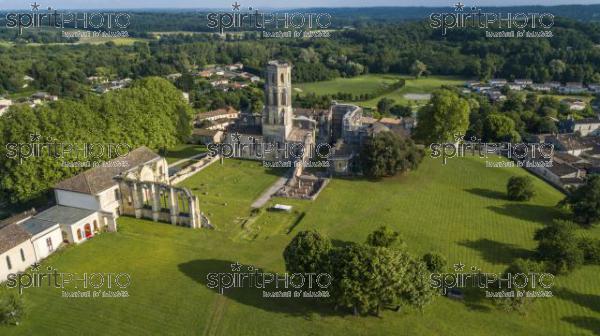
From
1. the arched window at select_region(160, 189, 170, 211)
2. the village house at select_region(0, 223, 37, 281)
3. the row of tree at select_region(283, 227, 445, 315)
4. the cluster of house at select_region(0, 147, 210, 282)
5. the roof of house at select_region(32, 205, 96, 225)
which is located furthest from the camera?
the arched window at select_region(160, 189, 170, 211)

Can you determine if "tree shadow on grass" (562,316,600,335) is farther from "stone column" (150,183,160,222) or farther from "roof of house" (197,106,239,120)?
"roof of house" (197,106,239,120)

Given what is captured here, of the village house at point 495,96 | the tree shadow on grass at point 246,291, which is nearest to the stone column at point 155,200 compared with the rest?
the tree shadow on grass at point 246,291

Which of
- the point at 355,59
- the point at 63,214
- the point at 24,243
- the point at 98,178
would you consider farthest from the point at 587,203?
the point at 355,59

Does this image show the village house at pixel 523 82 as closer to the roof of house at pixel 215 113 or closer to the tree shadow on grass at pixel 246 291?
the roof of house at pixel 215 113

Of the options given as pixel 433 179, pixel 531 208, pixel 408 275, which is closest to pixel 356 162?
pixel 433 179

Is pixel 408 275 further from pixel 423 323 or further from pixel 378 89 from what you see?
pixel 378 89

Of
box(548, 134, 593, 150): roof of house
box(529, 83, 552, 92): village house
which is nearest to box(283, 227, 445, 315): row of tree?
box(548, 134, 593, 150): roof of house
